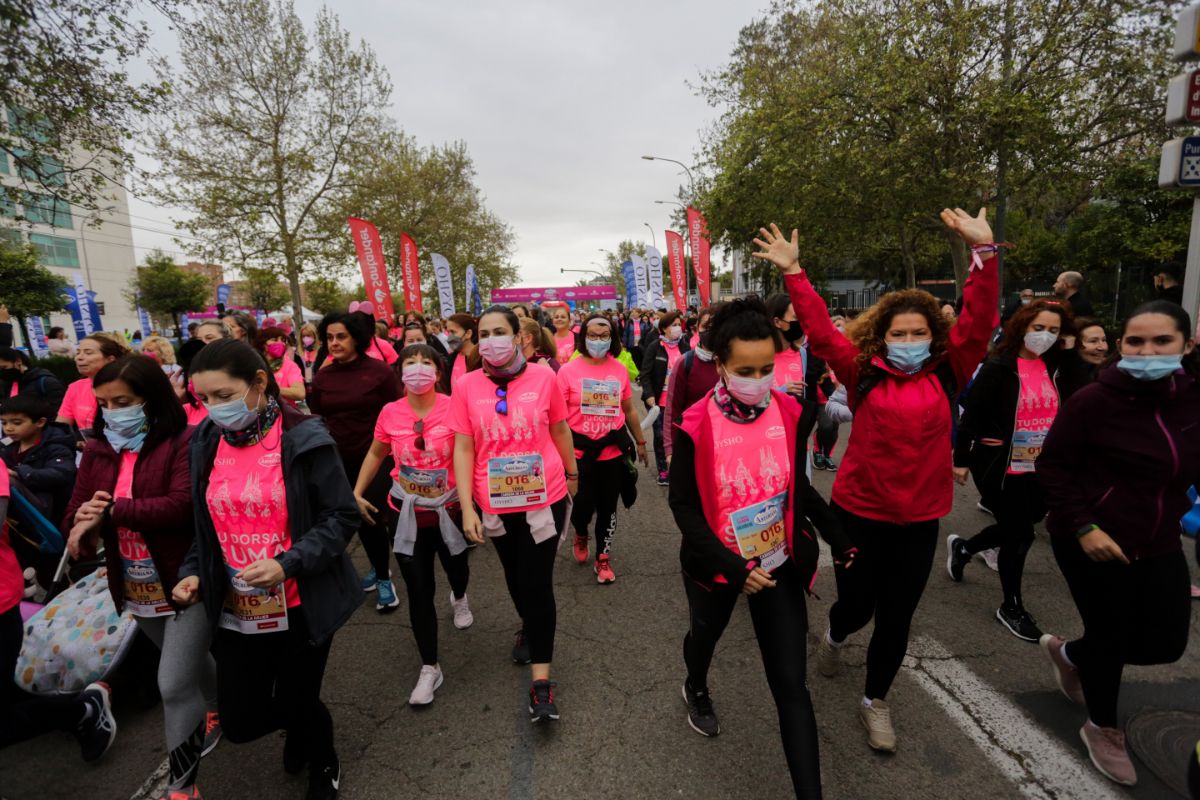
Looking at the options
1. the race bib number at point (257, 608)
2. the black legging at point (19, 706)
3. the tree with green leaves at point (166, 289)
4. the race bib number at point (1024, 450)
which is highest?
the tree with green leaves at point (166, 289)

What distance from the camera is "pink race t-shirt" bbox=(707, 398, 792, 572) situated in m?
2.29

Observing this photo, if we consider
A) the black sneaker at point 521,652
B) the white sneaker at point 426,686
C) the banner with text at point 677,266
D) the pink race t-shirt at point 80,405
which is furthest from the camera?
the banner with text at point 677,266

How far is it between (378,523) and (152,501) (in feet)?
6.07

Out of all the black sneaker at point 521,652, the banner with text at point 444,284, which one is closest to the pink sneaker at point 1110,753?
the black sneaker at point 521,652

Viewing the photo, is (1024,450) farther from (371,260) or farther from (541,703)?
(371,260)

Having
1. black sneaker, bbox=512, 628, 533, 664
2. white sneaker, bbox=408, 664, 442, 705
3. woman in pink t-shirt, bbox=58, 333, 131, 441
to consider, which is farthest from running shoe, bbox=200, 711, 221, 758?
woman in pink t-shirt, bbox=58, 333, 131, 441

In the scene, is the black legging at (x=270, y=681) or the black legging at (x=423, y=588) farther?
the black legging at (x=423, y=588)

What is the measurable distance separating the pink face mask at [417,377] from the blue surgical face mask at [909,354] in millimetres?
2369

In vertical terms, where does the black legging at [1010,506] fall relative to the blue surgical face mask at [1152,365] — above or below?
below

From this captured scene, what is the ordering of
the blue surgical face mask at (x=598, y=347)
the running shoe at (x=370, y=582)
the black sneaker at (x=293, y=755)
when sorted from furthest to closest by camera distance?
the blue surgical face mask at (x=598, y=347) → the running shoe at (x=370, y=582) → the black sneaker at (x=293, y=755)

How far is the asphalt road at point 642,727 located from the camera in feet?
8.30

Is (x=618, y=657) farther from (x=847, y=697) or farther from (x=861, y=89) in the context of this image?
(x=861, y=89)

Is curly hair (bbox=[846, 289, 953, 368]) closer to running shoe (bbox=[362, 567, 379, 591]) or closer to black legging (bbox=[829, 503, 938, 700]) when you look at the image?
black legging (bbox=[829, 503, 938, 700])

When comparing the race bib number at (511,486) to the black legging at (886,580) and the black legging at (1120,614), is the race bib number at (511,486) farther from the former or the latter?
the black legging at (1120,614)
